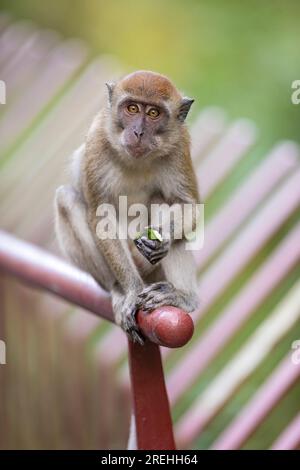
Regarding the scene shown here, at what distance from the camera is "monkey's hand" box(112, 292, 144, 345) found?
11.6 feet

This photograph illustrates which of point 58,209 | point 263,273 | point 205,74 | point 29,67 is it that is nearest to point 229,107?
point 205,74

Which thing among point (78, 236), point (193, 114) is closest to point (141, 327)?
point (78, 236)

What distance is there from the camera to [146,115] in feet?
13.3

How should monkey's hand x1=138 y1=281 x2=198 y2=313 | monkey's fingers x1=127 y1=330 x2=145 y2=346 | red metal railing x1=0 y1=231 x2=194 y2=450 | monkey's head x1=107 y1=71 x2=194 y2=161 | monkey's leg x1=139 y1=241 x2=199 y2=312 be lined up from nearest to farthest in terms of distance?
red metal railing x1=0 y1=231 x2=194 y2=450 < monkey's fingers x1=127 y1=330 x2=145 y2=346 < monkey's hand x1=138 y1=281 x2=198 y2=313 < monkey's head x1=107 y1=71 x2=194 y2=161 < monkey's leg x1=139 y1=241 x2=199 y2=312

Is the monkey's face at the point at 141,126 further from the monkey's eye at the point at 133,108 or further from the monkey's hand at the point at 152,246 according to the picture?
the monkey's hand at the point at 152,246

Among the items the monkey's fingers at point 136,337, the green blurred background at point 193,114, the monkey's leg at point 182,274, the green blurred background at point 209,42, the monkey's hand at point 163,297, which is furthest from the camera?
the green blurred background at point 209,42

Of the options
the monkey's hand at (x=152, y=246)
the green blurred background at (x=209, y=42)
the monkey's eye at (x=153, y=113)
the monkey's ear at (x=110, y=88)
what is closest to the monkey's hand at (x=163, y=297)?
the monkey's hand at (x=152, y=246)

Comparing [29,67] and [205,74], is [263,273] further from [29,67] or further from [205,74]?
[205,74]

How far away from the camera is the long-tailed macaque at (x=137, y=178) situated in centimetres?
400

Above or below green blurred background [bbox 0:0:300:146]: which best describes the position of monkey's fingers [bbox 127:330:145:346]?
below

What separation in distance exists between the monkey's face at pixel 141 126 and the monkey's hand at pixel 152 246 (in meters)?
0.41

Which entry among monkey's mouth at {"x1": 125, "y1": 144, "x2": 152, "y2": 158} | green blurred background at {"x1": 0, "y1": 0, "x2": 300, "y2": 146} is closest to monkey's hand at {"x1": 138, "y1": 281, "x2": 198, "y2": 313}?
monkey's mouth at {"x1": 125, "y1": 144, "x2": 152, "y2": 158}

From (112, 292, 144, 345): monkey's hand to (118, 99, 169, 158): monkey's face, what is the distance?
599 mm

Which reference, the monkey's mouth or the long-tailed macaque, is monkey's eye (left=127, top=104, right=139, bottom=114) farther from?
the monkey's mouth
